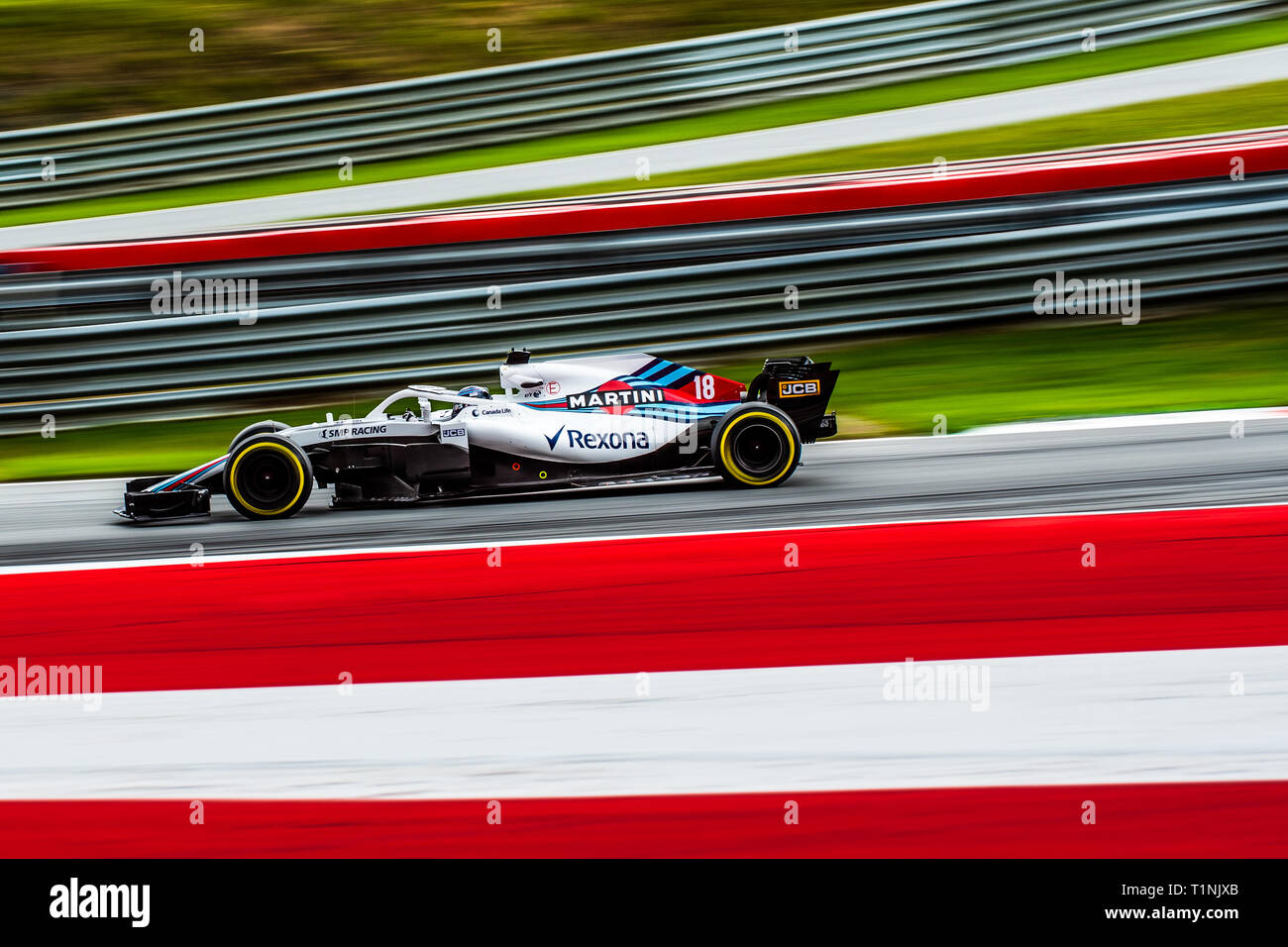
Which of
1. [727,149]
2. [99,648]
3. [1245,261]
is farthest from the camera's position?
[727,149]

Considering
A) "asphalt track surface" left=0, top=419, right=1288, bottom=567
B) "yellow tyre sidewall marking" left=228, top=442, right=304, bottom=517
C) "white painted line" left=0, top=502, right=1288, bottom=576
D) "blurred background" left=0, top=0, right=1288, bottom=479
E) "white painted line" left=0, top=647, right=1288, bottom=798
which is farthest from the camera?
"blurred background" left=0, top=0, right=1288, bottom=479

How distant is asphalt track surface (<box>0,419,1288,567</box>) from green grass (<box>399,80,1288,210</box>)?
552 cm

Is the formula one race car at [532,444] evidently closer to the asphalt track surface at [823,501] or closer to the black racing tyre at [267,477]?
the black racing tyre at [267,477]

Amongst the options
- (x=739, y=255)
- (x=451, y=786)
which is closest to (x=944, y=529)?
(x=451, y=786)

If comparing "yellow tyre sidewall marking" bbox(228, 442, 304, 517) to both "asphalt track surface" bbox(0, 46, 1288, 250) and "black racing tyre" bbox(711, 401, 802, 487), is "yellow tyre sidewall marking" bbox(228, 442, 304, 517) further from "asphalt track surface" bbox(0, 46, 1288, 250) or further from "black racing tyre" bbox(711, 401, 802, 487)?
"asphalt track surface" bbox(0, 46, 1288, 250)

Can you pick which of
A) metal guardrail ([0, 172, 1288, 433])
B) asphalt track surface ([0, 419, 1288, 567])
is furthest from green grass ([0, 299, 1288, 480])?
asphalt track surface ([0, 419, 1288, 567])

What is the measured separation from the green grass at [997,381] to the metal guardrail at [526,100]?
5.77 metres

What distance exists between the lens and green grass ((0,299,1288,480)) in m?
8.31

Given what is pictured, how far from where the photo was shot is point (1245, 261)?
30.4 feet

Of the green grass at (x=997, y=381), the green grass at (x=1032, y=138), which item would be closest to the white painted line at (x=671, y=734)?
the green grass at (x=997, y=381)

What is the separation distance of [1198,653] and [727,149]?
32.8ft

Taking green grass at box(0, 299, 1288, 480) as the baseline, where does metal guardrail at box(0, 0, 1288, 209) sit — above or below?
above

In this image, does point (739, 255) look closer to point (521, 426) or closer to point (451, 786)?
point (521, 426)

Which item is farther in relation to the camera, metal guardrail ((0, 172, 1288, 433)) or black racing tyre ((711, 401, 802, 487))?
metal guardrail ((0, 172, 1288, 433))
